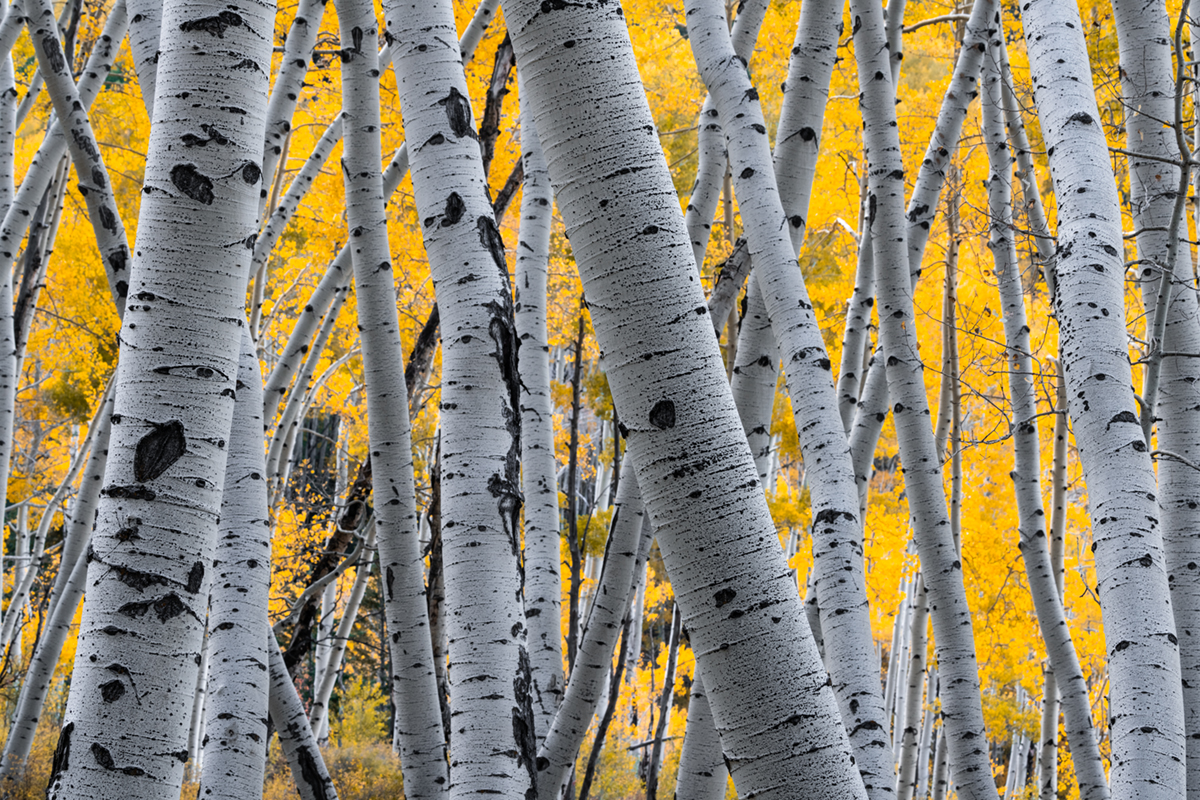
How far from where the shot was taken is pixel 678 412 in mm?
977

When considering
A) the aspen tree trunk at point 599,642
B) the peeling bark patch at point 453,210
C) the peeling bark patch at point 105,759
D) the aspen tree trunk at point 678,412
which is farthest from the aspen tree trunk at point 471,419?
the aspen tree trunk at point 599,642

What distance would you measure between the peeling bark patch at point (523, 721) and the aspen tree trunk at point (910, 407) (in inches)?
69.0

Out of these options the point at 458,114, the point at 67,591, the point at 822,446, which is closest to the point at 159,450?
the point at 458,114

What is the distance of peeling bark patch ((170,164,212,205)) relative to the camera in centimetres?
134

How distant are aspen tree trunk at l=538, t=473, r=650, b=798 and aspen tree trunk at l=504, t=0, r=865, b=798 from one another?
163 centimetres

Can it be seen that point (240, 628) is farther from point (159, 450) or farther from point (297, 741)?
point (159, 450)

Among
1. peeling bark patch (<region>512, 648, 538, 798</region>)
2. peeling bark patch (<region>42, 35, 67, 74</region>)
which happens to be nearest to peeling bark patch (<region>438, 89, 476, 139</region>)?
peeling bark patch (<region>512, 648, 538, 798</region>)

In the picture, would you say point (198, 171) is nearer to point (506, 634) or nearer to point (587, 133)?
point (587, 133)

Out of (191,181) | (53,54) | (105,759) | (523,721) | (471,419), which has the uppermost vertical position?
(53,54)

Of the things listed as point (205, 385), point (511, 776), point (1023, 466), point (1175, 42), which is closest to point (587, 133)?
point (205, 385)

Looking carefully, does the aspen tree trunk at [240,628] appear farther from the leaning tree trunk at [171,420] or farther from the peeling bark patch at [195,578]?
the peeling bark patch at [195,578]

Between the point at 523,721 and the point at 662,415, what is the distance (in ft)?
3.19

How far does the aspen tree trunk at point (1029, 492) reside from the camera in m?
3.30

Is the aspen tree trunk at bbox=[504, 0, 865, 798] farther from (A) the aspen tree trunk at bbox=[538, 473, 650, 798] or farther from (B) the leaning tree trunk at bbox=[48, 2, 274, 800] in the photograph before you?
(A) the aspen tree trunk at bbox=[538, 473, 650, 798]
